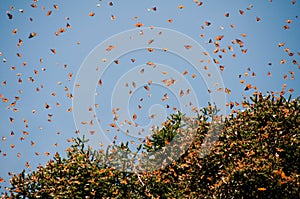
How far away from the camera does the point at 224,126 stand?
20.0 metres

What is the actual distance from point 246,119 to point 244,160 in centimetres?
513

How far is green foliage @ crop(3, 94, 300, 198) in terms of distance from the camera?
53.6 feet

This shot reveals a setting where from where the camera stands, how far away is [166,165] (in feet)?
65.1

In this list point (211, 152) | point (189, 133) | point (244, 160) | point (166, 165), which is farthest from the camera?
point (189, 133)

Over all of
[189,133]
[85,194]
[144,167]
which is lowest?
[85,194]

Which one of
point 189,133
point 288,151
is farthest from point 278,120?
point 189,133

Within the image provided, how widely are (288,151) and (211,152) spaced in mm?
5101

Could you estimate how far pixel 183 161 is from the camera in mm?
19562

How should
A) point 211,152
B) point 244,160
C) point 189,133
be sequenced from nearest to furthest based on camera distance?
point 244,160
point 211,152
point 189,133

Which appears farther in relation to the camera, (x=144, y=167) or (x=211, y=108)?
(x=211, y=108)

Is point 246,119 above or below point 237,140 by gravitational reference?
above

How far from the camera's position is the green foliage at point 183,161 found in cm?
1634

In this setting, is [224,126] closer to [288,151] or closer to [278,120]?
[278,120]

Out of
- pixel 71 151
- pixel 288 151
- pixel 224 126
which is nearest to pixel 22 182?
pixel 71 151
